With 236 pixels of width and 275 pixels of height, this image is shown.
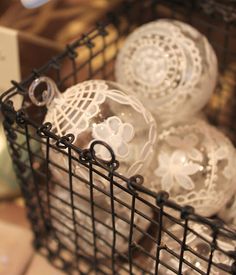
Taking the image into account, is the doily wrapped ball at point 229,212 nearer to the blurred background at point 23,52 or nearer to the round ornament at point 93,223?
the round ornament at point 93,223

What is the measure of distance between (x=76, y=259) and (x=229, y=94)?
1.11 ft

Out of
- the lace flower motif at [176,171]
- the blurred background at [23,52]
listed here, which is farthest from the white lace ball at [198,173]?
the blurred background at [23,52]

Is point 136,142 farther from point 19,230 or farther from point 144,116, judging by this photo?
point 19,230

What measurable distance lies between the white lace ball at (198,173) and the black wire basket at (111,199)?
1.0 inches

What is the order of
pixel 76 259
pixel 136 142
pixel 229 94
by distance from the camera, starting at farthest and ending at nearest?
pixel 229 94
pixel 76 259
pixel 136 142

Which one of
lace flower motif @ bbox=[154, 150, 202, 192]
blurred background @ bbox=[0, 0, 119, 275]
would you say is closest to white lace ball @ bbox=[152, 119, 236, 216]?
lace flower motif @ bbox=[154, 150, 202, 192]

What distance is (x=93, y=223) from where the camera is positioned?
56 cm

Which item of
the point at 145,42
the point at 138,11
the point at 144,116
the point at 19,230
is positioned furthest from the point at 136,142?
the point at 138,11

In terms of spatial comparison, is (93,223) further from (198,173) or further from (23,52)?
(23,52)

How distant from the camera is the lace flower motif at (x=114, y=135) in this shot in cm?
51

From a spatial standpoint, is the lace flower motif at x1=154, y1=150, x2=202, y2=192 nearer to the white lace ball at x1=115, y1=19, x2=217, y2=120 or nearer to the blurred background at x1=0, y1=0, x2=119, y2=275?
the white lace ball at x1=115, y1=19, x2=217, y2=120

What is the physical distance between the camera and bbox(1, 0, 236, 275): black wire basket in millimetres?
473

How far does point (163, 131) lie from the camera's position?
0.60 metres

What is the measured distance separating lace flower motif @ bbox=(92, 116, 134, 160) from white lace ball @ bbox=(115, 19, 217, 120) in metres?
0.10
